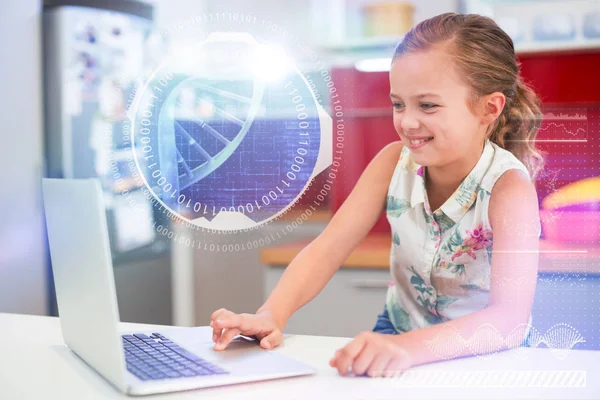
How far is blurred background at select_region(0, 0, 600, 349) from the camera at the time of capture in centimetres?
212

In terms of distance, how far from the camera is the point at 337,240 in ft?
3.76

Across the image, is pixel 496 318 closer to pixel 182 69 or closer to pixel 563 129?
pixel 563 129

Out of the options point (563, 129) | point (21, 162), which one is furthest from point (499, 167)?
point (21, 162)

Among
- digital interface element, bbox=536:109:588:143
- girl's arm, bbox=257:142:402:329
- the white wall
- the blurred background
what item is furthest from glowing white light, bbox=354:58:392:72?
girl's arm, bbox=257:142:402:329

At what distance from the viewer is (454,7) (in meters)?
2.32

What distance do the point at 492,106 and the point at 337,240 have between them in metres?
0.31

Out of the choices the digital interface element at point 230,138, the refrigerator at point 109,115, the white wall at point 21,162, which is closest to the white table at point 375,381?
the digital interface element at point 230,138

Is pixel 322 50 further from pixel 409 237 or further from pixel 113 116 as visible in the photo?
pixel 409 237

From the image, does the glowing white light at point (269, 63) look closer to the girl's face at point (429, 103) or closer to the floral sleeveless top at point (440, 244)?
the floral sleeveless top at point (440, 244)

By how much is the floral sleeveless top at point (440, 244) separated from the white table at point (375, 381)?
0.81ft

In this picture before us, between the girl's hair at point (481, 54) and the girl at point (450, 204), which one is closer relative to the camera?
the girl at point (450, 204)

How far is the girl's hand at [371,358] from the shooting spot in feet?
2.42

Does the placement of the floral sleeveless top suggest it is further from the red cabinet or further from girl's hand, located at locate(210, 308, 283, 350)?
the red cabinet

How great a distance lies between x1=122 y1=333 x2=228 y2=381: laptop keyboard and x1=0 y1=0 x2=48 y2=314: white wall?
151 cm
